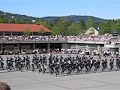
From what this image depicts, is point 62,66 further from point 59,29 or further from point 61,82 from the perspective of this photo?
point 59,29

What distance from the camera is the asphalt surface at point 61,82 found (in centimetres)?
1980

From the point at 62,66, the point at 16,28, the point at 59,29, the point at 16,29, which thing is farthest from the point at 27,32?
the point at 62,66

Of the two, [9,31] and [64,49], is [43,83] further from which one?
[9,31]

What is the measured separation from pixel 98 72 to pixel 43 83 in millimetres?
7993

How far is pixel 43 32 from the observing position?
Answer: 70000mm

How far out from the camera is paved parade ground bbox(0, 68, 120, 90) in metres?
19.8

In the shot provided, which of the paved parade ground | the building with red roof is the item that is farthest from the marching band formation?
the building with red roof

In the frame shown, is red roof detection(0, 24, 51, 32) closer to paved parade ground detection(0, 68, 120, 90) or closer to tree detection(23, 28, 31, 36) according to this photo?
tree detection(23, 28, 31, 36)

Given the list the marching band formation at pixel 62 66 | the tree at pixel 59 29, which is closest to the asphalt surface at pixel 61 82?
the marching band formation at pixel 62 66

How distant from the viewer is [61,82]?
71.7 ft

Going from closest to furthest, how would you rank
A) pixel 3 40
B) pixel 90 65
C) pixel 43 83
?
pixel 43 83 < pixel 90 65 < pixel 3 40

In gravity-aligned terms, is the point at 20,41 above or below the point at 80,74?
above

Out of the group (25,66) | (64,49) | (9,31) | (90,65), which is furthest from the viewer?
(9,31)

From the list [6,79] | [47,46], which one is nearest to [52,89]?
[6,79]
